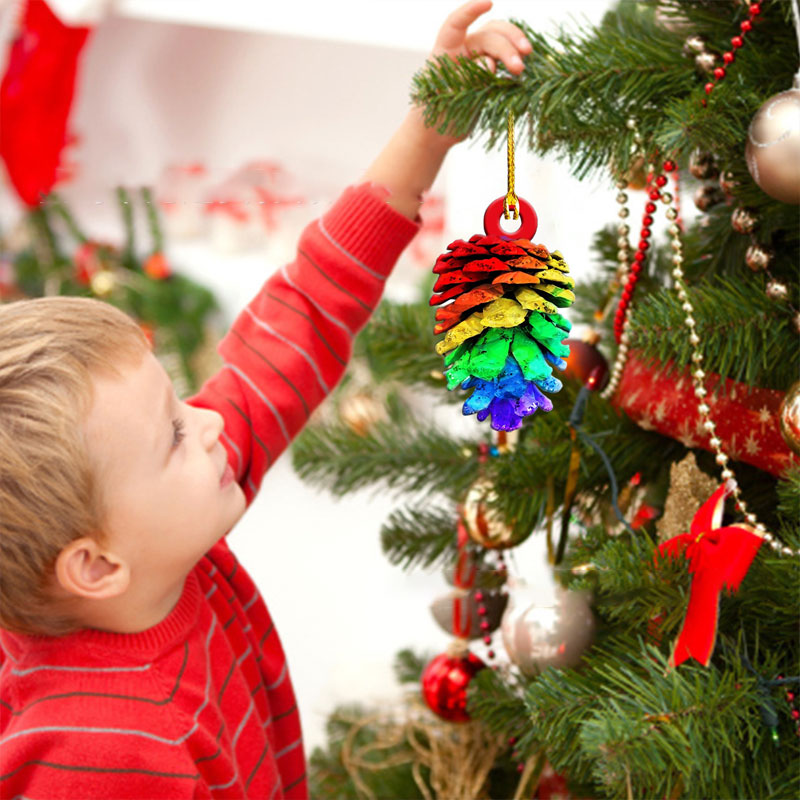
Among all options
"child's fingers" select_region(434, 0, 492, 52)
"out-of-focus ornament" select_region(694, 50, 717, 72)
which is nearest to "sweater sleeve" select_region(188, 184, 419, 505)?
"child's fingers" select_region(434, 0, 492, 52)

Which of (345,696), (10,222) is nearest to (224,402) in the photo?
(345,696)

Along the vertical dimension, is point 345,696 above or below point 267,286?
below

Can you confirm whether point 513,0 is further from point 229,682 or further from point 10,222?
point 10,222

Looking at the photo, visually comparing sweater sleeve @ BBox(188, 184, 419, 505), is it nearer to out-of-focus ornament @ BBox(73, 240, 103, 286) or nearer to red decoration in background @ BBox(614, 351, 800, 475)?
red decoration in background @ BBox(614, 351, 800, 475)

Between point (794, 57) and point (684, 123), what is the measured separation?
105 mm

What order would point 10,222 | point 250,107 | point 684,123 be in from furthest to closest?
point 10,222, point 250,107, point 684,123

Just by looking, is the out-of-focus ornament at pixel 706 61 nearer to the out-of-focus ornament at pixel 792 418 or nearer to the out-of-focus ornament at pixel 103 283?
the out-of-focus ornament at pixel 792 418

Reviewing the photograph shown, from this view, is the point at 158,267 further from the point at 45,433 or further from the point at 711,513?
the point at 711,513

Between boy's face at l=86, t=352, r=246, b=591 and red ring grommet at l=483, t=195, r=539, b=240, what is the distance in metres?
0.22

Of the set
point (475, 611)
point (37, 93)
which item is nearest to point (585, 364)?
point (475, 611)

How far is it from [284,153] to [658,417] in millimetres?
394

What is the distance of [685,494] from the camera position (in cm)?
46

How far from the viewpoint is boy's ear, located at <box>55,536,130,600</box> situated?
0.47 meters

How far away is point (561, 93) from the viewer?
41 centimetres
